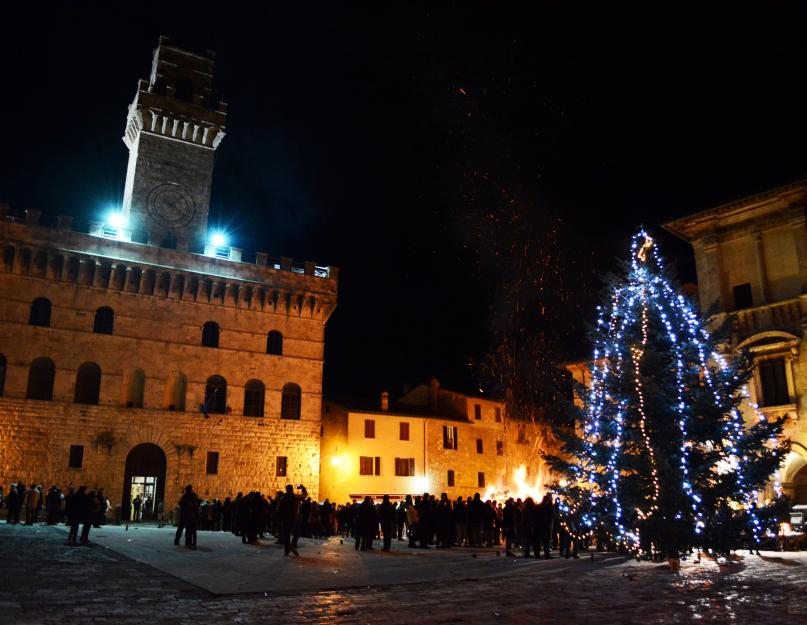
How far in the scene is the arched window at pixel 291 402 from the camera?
34312mm

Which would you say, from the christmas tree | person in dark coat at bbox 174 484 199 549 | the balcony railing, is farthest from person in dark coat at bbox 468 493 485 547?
the balcony railing

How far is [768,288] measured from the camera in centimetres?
2470

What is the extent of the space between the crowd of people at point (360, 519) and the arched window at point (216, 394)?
18.4 ft

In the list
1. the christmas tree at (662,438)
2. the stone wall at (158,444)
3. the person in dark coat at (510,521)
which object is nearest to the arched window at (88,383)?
the stone wall at (158,444)

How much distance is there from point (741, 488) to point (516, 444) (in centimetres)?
3355

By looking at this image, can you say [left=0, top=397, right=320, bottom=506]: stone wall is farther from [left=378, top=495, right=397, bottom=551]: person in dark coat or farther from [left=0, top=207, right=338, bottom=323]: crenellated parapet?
[left=378, top=495, right=397, bottom=551]: person in dark coat

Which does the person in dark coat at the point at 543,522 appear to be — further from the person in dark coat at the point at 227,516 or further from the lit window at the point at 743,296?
the lit window at the point at 743,296

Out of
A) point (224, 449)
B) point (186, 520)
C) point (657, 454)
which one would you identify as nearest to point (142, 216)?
point (224, 449)

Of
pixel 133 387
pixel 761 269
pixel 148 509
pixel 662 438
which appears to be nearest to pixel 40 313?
pixel 133 387

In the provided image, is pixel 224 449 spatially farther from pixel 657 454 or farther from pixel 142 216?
pixel 657 454

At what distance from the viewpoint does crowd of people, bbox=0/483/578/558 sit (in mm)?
16562

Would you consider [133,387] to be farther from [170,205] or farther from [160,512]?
[170,205]

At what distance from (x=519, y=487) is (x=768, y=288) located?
25.2 meters

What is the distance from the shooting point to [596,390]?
16.0 metres
